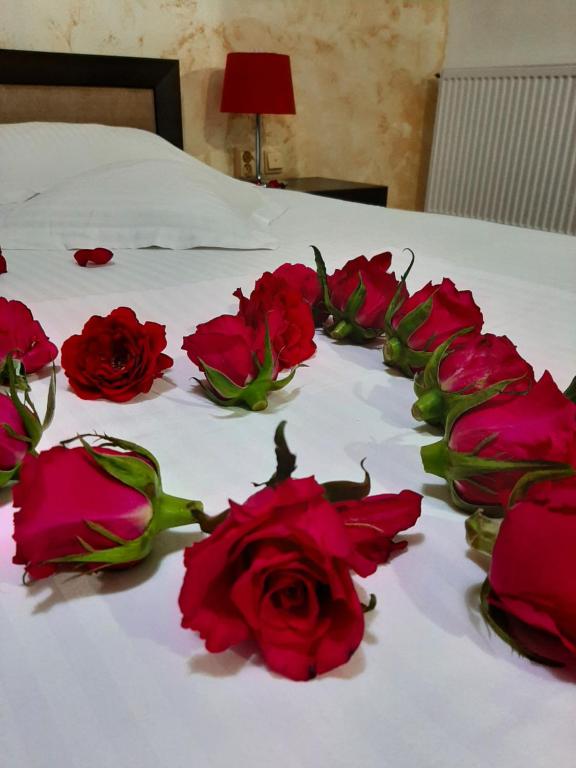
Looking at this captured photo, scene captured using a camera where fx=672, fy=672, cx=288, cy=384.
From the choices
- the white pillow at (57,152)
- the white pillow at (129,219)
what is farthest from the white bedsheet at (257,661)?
the white pillow at (57,152)

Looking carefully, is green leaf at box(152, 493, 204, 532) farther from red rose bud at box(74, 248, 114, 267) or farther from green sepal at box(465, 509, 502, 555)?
red rose bud at box(74, 248, 114, 267)

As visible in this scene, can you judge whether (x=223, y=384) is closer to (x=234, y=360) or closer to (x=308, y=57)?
(x=234, y=360)

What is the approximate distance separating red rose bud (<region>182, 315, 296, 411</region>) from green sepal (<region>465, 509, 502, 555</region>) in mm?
257

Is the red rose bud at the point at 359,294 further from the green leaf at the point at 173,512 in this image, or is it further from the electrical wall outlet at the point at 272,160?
the electrical wall outlet at the point at 272,160

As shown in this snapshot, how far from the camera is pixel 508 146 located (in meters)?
2.88

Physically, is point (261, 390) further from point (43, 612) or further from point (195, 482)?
point (43, 612)

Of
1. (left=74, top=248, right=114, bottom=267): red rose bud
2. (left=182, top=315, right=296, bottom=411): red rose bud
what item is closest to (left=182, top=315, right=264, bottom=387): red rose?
(left=182, top=315, right=296, bottom=411): red rose bud

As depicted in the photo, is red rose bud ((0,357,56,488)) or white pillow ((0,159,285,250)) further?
white pillow ((0,159,285,250))

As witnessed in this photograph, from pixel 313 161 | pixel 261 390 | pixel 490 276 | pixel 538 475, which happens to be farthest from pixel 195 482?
pixel 313 161

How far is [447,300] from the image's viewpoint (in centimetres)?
65

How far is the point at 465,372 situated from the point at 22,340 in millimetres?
427

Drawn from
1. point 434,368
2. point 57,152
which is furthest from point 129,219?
point 434,368

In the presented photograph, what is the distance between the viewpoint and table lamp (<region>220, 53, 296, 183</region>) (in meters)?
2.32

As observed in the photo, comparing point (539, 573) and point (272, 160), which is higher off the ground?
point (539, 573)
